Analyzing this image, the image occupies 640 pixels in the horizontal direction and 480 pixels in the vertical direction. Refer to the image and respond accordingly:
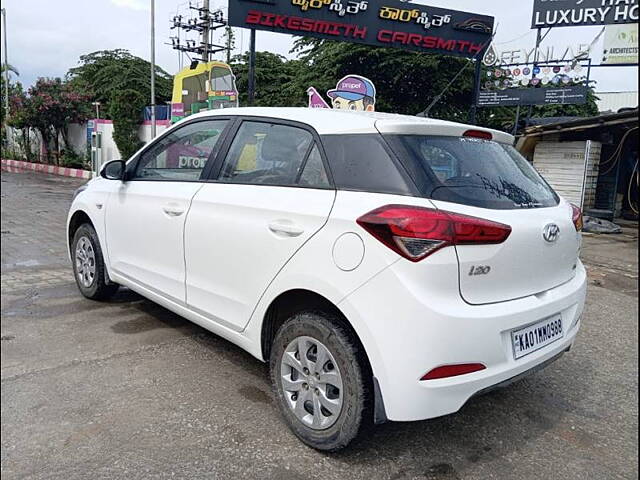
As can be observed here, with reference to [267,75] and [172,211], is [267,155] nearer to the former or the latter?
[172,211]

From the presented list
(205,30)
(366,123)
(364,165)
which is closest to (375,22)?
(366,123)

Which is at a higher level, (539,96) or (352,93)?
(539,96)

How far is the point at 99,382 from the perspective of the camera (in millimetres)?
3123

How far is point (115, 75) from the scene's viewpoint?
29.4 meters

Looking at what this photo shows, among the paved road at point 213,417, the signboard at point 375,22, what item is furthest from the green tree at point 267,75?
the paved road at point 213,417

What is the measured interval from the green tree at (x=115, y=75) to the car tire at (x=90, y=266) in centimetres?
2588

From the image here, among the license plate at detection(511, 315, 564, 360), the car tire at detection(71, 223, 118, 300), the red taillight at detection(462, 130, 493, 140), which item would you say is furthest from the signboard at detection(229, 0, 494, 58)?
the license plate at detection(511, 315, 564, 360)

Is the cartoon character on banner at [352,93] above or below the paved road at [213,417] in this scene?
above

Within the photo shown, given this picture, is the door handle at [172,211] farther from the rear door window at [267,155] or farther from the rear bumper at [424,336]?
the rear bumper at [424,336]

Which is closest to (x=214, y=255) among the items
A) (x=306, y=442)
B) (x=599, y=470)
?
(x=306, y=442)

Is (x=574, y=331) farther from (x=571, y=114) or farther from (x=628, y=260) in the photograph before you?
(x=571, y=114)

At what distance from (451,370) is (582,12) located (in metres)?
17.2

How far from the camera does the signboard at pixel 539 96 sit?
14969mm

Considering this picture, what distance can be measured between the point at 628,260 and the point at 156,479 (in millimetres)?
7999
